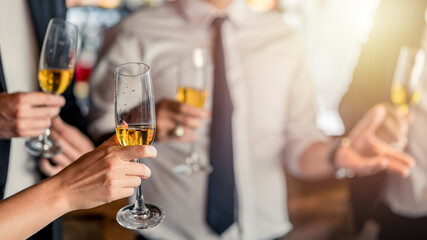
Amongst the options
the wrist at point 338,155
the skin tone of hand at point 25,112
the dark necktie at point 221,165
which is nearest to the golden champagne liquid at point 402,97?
the wrist at point 338,155

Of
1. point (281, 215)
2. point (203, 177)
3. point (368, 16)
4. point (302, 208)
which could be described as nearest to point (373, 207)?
point (281, 215)

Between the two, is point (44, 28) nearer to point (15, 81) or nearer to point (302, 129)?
point (15, 81)

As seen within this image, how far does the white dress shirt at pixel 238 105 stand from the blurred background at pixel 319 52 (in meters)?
1.53

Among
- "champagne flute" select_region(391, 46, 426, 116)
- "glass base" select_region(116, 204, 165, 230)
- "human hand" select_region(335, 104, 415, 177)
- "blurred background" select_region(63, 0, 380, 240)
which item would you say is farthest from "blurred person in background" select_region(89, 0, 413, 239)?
"blurred background" select_region(63, 0, 380, 240)

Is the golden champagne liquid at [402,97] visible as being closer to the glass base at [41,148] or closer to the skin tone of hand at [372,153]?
the skin tone of hand at [372,153]

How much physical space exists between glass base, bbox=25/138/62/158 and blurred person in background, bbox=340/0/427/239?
1.33 metres

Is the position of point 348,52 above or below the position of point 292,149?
below

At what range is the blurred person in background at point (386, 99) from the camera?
1.65 meters

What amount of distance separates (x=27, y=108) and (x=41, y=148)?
207 millimetres

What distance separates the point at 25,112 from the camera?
0.92 metres

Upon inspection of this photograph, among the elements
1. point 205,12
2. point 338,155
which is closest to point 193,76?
point 205,12

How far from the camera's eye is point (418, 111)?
166 centimetres

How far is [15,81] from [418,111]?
1.61 metres

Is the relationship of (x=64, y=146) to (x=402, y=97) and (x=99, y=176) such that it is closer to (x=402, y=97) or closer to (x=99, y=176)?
(x=99, y=176)
